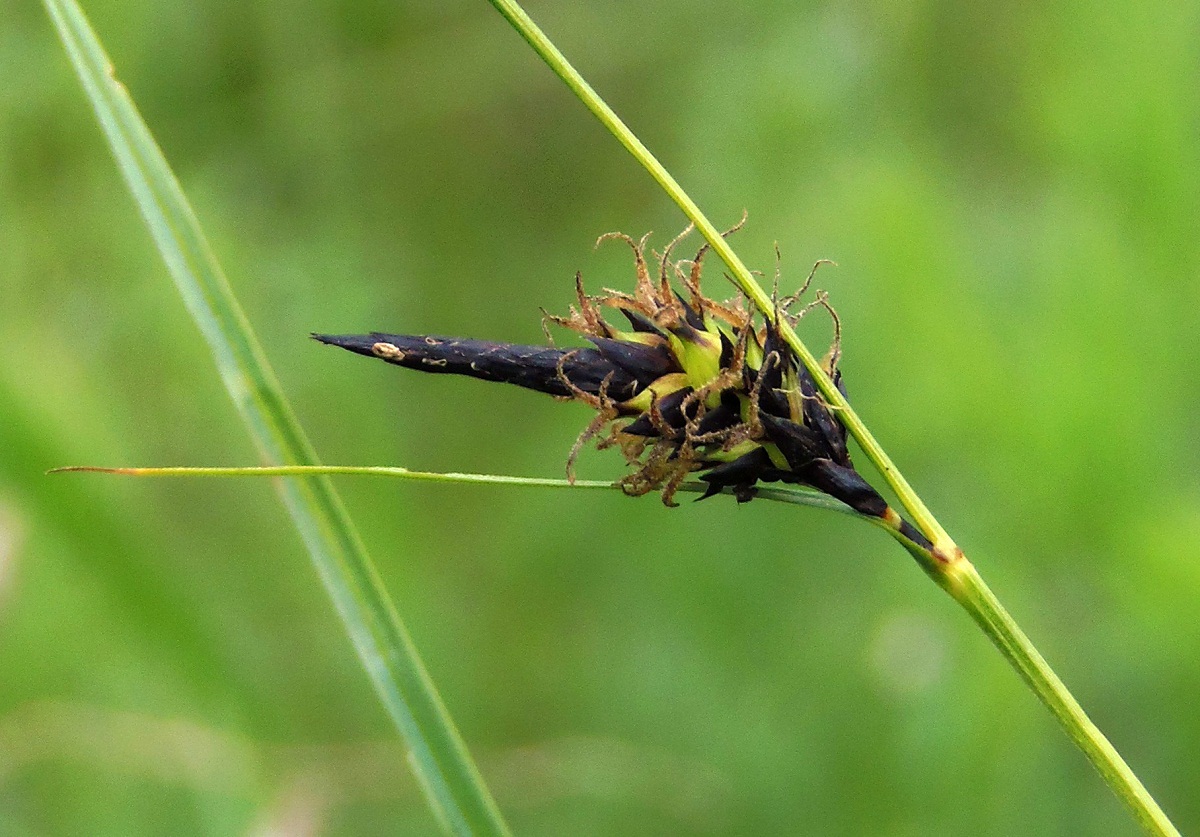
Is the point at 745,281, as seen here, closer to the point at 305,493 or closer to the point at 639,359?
the point at 639,359

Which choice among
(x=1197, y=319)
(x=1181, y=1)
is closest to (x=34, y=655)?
(x=1197, y=319)

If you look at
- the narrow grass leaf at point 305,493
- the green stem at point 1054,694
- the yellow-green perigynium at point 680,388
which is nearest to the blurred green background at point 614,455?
the narrow grass leaf at point 305,493

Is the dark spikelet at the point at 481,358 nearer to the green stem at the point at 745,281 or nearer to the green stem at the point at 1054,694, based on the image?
the green stem at the point at 745,281

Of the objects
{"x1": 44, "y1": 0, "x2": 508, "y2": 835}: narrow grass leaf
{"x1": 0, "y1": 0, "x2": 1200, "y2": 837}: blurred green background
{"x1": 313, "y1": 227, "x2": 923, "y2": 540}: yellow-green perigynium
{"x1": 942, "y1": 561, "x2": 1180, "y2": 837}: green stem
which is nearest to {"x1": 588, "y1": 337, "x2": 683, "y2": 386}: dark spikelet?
{"x1": 313, "y1": 227, "x2": 923, "y2": 540}: yellow-green perigynium

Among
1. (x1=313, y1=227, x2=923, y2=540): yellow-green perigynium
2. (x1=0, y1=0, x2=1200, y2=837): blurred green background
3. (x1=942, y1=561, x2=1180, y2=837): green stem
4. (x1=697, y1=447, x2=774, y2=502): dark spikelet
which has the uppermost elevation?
(x1=0, y1=0, x2=1200, y2=837): blurred green background

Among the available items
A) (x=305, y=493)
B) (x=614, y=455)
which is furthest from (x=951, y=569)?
(x=614, y=455)

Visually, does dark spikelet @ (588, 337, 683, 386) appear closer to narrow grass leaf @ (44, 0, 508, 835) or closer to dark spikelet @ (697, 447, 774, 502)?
dark spikelet @ (697, 447, 774, 502)

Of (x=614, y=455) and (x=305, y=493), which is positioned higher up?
(x=614, y=455)
